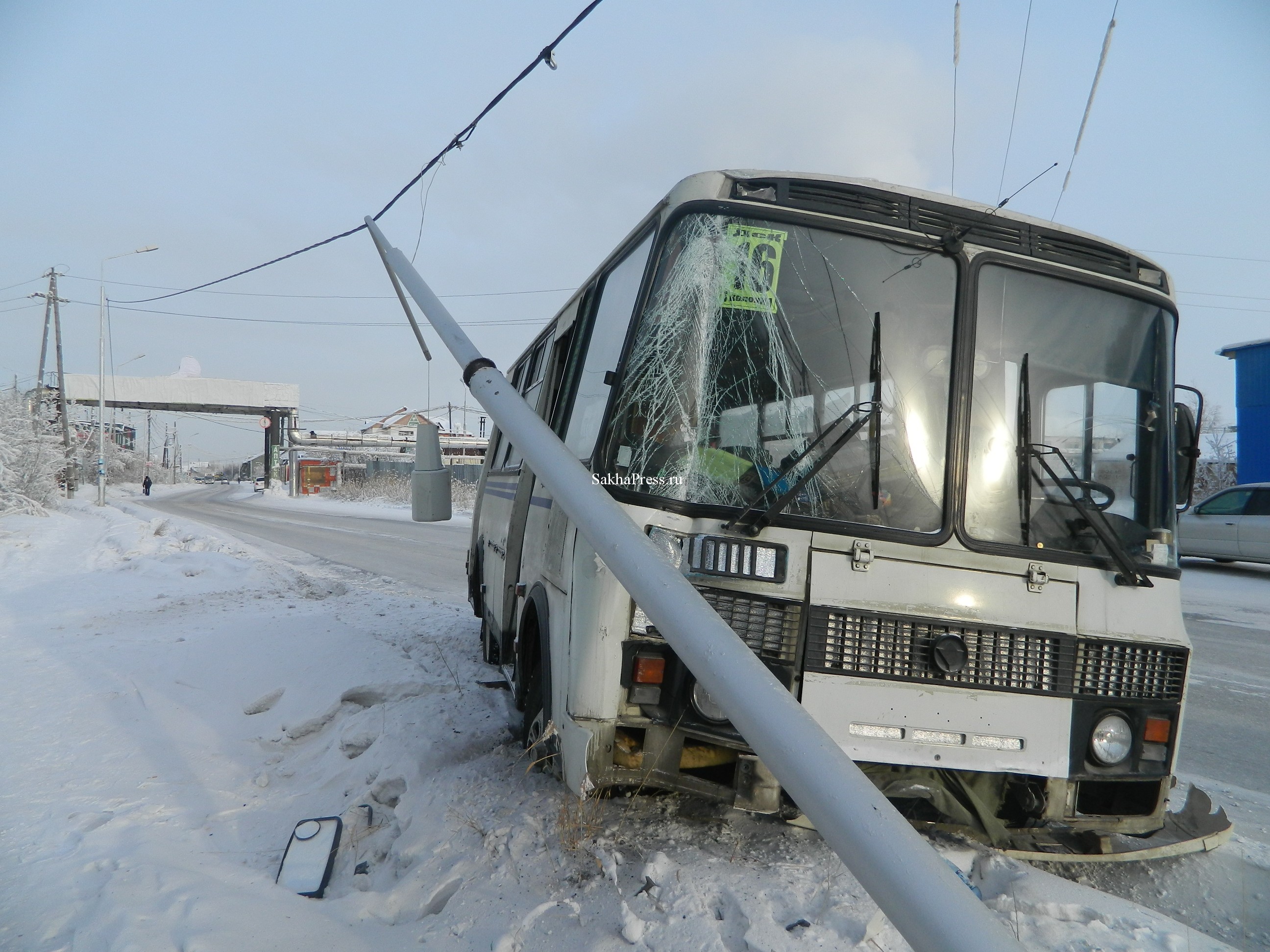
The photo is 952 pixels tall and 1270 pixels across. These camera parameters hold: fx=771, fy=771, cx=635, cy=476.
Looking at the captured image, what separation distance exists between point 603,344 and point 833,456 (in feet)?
4.06

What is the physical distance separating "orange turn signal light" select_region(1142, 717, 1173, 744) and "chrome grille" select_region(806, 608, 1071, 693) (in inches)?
23.3

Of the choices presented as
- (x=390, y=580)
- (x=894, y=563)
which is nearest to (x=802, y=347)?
(x=894, y=563)

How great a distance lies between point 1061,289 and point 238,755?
5.04m

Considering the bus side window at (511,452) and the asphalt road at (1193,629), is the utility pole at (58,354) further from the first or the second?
the bus side window at (511,452)

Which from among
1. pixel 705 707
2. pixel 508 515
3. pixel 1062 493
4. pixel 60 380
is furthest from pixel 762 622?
pixel 60 380

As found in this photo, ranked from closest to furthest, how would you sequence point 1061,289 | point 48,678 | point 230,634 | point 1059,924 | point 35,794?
point 1059,924, point 1061,289, point 35,794, point 48,678, point 230,634

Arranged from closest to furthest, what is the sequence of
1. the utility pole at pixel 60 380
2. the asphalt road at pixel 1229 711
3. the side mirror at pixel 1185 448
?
1. the side mirror at pixel 1185 448
2. the asphalt road at pixel 1229 711
3. the utility pole at pixel 60 380

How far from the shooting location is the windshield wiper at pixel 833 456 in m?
2.88

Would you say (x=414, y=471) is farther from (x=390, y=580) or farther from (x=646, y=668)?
(x=390, y=580)

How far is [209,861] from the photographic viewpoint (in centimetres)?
331

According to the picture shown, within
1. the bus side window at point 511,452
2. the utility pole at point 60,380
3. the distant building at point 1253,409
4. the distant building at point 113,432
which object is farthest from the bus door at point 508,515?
the distant building at point 113,432

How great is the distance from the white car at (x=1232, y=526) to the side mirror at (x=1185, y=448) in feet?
41.0

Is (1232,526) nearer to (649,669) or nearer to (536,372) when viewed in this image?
(536,372)

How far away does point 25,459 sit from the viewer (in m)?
23.6
